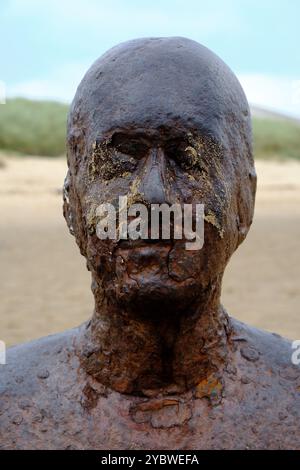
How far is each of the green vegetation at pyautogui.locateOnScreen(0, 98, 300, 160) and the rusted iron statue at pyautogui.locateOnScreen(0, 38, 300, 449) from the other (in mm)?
23638

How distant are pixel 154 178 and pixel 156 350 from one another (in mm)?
630

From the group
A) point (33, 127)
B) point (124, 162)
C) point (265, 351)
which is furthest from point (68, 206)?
point (33, 127)

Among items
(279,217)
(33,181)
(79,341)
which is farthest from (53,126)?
(79,341)

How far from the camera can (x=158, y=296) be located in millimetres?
2398

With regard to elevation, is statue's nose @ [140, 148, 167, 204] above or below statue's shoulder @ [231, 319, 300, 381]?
above

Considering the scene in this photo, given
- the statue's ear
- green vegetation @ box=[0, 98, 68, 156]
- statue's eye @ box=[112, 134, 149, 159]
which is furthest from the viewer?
green vegetation @ box=[0, 98, 68, 156]

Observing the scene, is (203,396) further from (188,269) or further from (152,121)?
(152,121)

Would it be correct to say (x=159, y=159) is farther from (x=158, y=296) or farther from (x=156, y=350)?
(x=156, y=350)

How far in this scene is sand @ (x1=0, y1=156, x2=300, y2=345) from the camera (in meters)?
8.41

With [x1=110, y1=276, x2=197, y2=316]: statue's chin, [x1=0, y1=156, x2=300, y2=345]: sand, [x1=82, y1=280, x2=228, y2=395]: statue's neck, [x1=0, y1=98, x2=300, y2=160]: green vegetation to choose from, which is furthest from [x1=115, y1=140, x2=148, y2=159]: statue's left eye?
[x1=0, y1=98, x2=300, y2=160]: green vegetation

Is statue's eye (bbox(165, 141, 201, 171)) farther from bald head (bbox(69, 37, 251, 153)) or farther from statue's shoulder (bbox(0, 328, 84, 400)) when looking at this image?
statue's shoulder (bbox(0, 328, 84, 400))

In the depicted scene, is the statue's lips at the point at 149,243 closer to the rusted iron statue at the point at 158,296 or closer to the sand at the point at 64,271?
the rusted iron statue at the point at 158,296

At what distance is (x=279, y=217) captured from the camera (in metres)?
18.1

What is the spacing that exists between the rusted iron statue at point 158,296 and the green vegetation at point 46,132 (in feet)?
77.6
